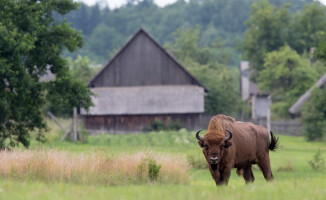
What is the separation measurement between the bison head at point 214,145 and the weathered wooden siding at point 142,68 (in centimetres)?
4384

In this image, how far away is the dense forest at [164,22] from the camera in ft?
574

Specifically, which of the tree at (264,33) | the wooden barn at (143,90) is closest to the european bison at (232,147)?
the wooden barn at (143,90)

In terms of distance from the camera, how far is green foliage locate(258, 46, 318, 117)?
7431 cm

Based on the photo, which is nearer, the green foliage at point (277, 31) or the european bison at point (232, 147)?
the european bison at point (232, 147)

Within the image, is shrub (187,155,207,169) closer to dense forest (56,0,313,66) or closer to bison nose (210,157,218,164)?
bison nose (210,157,218,164)

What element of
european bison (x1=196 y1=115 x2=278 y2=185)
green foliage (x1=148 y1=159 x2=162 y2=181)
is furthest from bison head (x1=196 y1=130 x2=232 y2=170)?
green foliage (x1=148 y1=159 x2=162 y2=181)

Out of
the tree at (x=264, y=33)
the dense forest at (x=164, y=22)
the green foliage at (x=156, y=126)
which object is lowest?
the green foliage at (x=156, y=126)

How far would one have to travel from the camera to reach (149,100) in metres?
61.6

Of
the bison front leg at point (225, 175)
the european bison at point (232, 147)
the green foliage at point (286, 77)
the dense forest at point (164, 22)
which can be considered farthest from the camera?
the dense forest at point (164, 22)

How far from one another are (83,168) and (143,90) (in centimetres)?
4384

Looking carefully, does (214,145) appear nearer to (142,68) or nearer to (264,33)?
(142,68)

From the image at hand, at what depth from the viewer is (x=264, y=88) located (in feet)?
272

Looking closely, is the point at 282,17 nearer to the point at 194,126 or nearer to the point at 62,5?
the point at 194,126

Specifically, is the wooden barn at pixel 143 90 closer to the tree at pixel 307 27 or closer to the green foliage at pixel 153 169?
the tree at pixel 307 27
